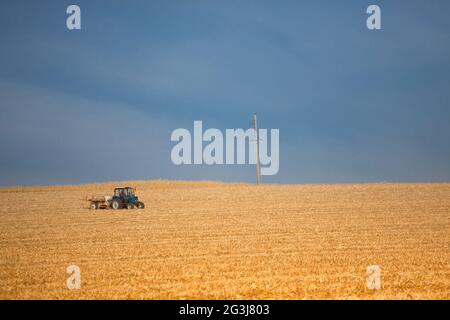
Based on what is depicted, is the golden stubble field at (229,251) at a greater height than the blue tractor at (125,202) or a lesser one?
lesser

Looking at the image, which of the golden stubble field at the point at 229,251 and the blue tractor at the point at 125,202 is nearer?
the golden stubble field at the point at 229,251

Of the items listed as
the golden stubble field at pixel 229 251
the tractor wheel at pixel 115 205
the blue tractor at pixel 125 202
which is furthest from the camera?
the tractor wheel at pixel 115 205

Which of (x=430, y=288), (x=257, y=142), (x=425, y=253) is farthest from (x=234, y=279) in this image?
(x=257, y=142)

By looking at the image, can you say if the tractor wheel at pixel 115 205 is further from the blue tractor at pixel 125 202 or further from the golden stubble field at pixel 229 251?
the golden stubble field at pixel 229 251

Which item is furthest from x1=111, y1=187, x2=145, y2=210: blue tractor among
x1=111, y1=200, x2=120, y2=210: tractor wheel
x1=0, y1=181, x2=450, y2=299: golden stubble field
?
x1=0, y1=181, x2=450, y2=299: golden stubble field

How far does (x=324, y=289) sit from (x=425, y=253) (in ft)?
24.9

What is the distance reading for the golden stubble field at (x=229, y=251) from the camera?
12406 millimetres

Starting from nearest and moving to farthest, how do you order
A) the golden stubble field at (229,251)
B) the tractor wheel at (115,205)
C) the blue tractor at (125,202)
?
the golden stubble field at (229,251)
the blue tractor at (125,202)
the tractor wheel at (115,205)

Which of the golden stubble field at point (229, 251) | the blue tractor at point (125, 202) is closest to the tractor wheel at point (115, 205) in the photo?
the blue tractor at point (125, 202)

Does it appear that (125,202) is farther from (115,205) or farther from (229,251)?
(229,251)

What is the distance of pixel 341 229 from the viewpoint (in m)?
25.0

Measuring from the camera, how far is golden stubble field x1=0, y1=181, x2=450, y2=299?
40.7 feet

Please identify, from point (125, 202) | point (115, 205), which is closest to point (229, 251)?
point (125, 202)
